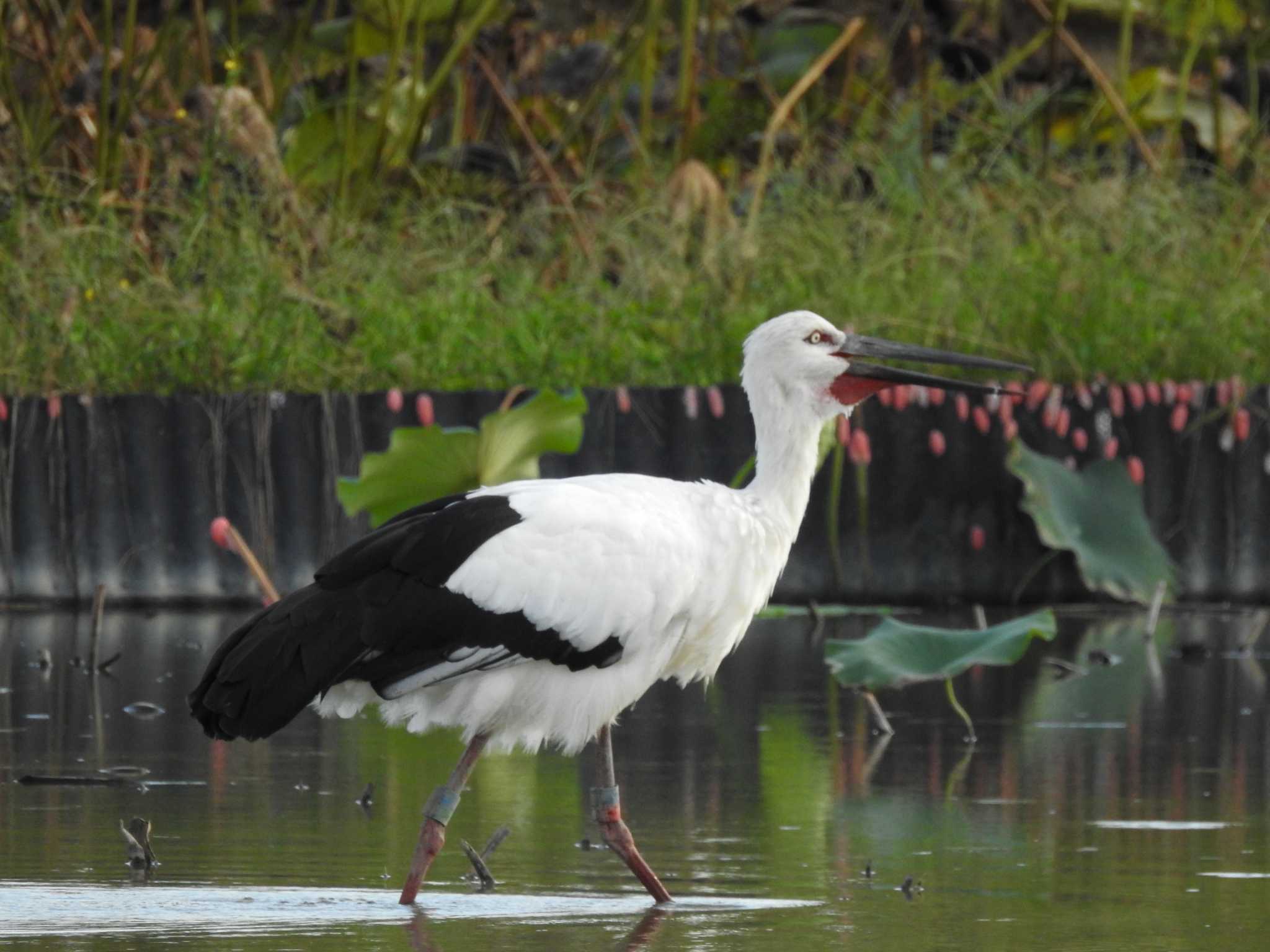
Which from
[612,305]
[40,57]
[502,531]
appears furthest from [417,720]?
[40,57]

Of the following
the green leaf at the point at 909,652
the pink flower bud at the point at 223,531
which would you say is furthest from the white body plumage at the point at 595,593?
the pink flower bud at the point at 223,531

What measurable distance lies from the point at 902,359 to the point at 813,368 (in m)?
0.33

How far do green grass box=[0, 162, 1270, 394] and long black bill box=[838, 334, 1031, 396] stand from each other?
5.58 m

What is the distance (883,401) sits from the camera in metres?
12.7

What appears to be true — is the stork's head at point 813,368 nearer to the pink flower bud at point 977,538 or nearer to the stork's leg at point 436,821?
the stork's leg at point 436,821

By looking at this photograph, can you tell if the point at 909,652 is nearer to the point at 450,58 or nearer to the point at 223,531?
the point at 223,531

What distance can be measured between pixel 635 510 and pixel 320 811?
143 cm

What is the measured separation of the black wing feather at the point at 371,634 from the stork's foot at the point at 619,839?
12.9 inches

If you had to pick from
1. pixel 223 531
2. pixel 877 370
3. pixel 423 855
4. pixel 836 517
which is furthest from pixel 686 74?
pixel 423 855

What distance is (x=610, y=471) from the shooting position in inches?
502

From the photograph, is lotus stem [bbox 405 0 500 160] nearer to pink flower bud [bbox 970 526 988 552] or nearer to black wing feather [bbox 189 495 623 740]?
pink flower bud [bbox 970 526 988 552]

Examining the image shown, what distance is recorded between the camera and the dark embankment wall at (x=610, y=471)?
12.3 metres

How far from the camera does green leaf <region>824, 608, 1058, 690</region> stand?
805cm

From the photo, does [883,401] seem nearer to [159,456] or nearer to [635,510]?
[159,456]
